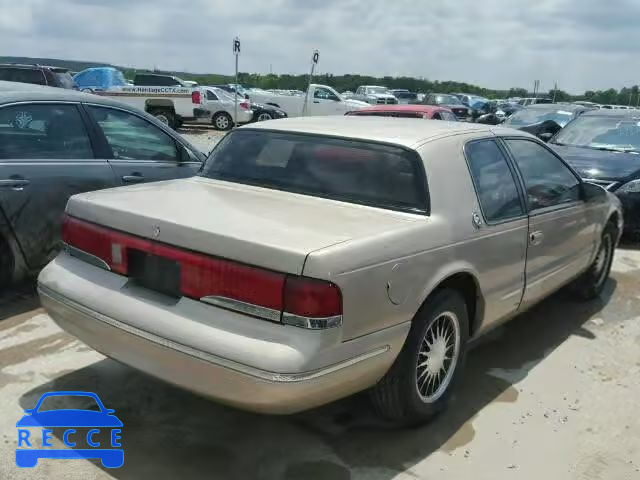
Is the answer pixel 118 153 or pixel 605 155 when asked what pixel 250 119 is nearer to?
pixel 605 155

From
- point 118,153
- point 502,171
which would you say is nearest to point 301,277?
point 502,171

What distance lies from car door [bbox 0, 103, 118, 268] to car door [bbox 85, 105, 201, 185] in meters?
0.13

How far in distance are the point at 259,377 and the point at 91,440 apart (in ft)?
3.69

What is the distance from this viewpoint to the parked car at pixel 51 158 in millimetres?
4305

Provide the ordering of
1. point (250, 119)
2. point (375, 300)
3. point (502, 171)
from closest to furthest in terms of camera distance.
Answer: point (375, 300)
point (502, 171)
point (250, 119)

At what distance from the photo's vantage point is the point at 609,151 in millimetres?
8023

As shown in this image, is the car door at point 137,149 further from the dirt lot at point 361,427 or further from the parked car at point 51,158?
the dirt lot at point 361,427

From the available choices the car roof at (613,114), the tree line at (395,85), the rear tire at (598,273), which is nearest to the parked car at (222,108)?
the car roof at (613,114)

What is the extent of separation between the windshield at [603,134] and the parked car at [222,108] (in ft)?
50.4

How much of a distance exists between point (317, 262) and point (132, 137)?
10.9 feet

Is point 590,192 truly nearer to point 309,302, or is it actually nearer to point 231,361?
point 309,302

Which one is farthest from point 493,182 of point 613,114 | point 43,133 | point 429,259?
point 613,114

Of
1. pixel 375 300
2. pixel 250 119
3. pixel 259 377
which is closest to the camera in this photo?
pixel 259 377

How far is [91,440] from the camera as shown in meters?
2.93
